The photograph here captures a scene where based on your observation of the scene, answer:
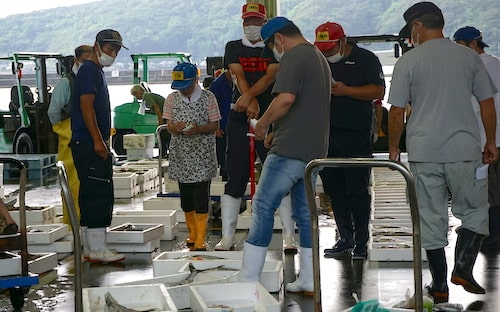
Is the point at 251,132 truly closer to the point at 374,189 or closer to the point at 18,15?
the point at 374,189

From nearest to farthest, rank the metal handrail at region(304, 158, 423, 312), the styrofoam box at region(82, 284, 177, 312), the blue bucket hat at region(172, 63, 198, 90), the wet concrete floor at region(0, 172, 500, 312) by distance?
1. the metal handrail at region(304, 158, 423, 312)
2. the styrofoam box at region(82, 284, 177, 312)
3. the wet concrete floor at region(0, 172, 500, 312)
4. the blue bucket hat at region(172, 63, 198, 90)

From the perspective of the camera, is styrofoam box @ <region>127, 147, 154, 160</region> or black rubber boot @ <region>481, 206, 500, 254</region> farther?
styrofoam box @ <region>127, 147, 154, 160</region>

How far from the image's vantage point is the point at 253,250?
582 cm

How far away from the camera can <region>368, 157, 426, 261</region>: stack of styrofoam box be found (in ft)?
23.2

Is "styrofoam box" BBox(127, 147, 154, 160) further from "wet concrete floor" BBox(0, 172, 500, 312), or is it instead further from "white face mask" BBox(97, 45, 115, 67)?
"white face mask" BBox(97, 45, 115, 67)

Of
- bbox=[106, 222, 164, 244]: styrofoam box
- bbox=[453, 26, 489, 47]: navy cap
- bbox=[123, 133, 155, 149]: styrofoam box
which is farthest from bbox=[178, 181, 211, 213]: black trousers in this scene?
bbox=[123, 133, 155, 149]: styrofoam box

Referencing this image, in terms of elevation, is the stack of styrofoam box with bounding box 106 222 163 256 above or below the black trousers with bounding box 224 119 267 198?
below

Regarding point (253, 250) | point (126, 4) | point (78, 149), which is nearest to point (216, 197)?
point (78, 149)

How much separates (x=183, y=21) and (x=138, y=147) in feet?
77.5

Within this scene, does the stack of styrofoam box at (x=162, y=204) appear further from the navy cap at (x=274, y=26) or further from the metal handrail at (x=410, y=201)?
the metal handrail at (x=410, y=201)

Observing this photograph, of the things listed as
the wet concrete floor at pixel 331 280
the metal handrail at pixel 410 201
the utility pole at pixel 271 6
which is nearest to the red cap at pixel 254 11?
the wet concrete floor at pixel 331 280

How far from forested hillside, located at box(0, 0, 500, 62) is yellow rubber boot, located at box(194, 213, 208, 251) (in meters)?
25.1

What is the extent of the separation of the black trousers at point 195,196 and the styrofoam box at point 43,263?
45.0 inches

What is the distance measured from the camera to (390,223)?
8.14m
